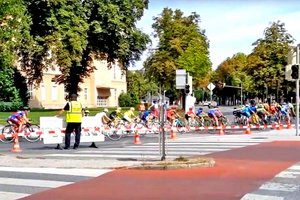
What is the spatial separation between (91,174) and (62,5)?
29665mm

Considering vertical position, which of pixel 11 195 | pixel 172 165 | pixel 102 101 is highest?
pixel 102 101

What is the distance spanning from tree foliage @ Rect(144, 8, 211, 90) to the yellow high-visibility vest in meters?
35.0

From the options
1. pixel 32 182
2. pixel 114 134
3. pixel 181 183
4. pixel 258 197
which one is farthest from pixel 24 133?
→ pixel 258 197

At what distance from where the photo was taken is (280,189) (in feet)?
31.1

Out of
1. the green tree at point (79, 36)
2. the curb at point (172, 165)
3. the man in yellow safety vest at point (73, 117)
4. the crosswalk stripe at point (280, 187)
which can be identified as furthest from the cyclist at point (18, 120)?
the crosswalk stripe at point (280, 187)

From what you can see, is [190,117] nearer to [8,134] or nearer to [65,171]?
[8,134]

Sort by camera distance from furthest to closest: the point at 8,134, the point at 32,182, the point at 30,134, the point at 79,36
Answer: the point at 79,36 → the point at 8,134 → the point at 30,134 → the point at 32,182

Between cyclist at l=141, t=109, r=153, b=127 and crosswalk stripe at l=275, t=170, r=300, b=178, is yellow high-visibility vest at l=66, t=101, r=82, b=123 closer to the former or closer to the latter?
crosswalk stripe at l=275, t=170, r=300, b=178

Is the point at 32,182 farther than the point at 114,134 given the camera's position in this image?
No

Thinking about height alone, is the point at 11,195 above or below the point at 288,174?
below

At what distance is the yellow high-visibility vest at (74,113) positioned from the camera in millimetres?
18438

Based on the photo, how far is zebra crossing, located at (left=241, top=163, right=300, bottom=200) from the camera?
28.6ft

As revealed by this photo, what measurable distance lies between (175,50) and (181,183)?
48553 mm

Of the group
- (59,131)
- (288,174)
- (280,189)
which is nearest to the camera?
(280,189)
